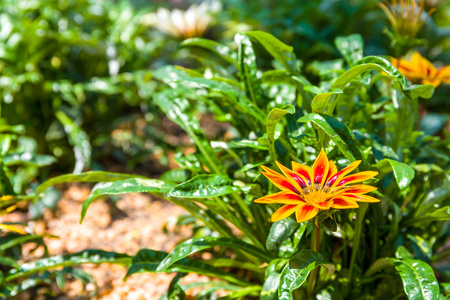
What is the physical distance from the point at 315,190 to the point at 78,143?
1.39 metres

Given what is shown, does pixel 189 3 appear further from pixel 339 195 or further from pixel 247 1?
pixel 339 195

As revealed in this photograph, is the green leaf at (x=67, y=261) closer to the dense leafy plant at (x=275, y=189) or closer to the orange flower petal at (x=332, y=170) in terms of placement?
the dense leafy plant at (x=275, y=189)

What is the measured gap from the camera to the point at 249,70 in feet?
4.77

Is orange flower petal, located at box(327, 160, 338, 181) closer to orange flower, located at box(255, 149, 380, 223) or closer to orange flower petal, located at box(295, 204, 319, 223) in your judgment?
orange flower, located at box(255, 149, 380, 223)

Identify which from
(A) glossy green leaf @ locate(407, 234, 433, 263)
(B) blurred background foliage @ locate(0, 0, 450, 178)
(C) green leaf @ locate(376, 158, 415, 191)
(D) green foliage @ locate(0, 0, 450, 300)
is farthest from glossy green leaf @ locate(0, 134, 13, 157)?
(A) glossy green leaf @ locate(407, 234, 433, 263)

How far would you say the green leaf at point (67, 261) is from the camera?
139 centimetres

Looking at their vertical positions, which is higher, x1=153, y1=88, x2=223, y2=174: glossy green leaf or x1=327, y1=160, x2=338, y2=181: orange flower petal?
x1=327, y1=160, x2=338, y2=181: orange flower petal

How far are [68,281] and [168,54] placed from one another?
1505 millimetres

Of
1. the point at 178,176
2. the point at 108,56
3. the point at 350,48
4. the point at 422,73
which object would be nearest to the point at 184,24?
the point at 108,56

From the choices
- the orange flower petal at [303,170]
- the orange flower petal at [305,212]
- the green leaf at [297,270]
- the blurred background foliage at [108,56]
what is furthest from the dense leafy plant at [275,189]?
the blurred background foliage at [108,56]

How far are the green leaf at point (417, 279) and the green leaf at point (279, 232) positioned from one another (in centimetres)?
28

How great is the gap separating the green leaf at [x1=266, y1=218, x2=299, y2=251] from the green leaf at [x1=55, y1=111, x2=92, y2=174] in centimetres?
120

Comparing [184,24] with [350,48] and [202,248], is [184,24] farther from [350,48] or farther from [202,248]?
[202,248]

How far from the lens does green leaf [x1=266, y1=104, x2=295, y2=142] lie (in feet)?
3.65
